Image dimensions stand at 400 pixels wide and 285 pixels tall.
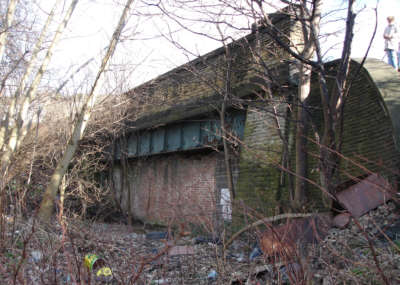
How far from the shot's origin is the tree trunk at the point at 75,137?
8843mm

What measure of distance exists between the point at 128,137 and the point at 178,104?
3.44 metres

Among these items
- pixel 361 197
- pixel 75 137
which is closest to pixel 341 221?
pixel 361 197

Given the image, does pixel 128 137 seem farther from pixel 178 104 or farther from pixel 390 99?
pixel 390 99

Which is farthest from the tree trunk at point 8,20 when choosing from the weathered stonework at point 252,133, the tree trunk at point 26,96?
the weathered stonework at point 252,133

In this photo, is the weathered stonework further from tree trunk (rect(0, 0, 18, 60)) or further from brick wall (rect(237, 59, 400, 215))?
tree trunk (rect(0, 0, 18, 60))

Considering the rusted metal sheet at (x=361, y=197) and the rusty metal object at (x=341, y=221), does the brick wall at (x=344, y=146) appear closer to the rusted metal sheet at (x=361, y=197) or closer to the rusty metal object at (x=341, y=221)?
the rusted metal sheet at (x=361, y=197)

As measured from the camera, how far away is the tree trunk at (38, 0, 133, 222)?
8843 mm

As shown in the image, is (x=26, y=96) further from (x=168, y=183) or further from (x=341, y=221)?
(x=341, y=221)

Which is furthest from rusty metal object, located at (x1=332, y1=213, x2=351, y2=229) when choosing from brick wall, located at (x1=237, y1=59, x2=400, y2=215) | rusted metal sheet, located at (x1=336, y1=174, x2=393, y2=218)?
brick wall, located at (x1=237, y1=59, x2=400, y2=215)

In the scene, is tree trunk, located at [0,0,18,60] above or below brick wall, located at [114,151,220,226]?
above

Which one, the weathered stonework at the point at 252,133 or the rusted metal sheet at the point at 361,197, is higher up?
the weathered stonework at the point at 252,133

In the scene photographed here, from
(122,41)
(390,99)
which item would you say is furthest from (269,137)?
(122,41)

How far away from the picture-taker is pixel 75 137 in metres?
9.24

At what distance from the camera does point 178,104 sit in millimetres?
11891
